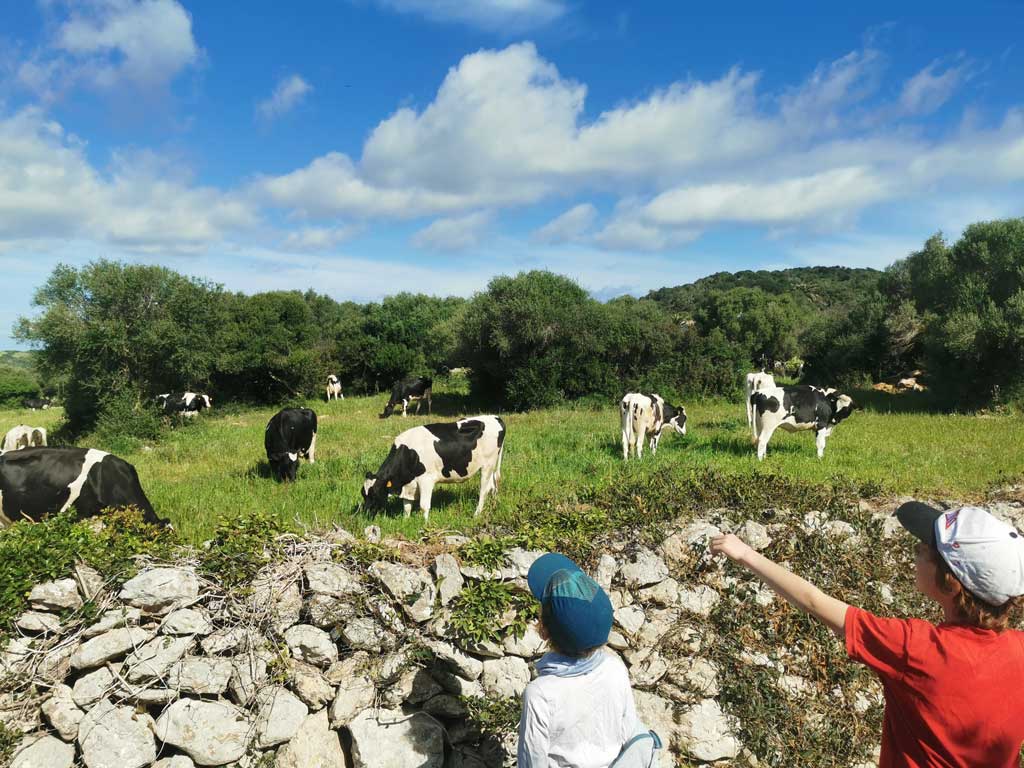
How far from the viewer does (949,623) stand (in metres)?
2.30

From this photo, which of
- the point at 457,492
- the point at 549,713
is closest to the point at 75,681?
the point at 549,713

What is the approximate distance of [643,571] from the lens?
611cm

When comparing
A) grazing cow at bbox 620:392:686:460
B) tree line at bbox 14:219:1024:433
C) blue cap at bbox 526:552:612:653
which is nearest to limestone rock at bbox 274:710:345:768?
blue cap at bbox 526:552:612:653

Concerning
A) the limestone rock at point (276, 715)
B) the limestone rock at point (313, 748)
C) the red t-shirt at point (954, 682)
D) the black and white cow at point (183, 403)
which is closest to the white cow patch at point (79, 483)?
the limestone rock at point (276, 715)

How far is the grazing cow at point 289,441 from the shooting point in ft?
41.1

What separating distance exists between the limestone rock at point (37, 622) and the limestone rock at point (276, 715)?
1.65m

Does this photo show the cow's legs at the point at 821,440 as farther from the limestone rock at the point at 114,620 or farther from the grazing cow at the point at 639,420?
the limestone rock at the point at 114,620

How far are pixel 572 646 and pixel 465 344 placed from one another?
25.2 m

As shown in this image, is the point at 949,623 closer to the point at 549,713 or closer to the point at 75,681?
the point at 549,713

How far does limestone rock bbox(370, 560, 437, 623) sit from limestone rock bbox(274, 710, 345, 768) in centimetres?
104

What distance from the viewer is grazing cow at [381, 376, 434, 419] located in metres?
26.1

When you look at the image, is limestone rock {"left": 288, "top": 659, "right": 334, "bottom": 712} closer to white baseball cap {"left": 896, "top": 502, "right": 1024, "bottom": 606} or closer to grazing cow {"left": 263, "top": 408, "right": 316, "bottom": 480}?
white baseball cap {"left": 896, "top": 502, "right": 1024, "bottom": 606}

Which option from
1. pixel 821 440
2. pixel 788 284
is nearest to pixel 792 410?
pixel 821 440

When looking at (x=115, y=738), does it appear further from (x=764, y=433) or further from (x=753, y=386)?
(x=753, y=386)
